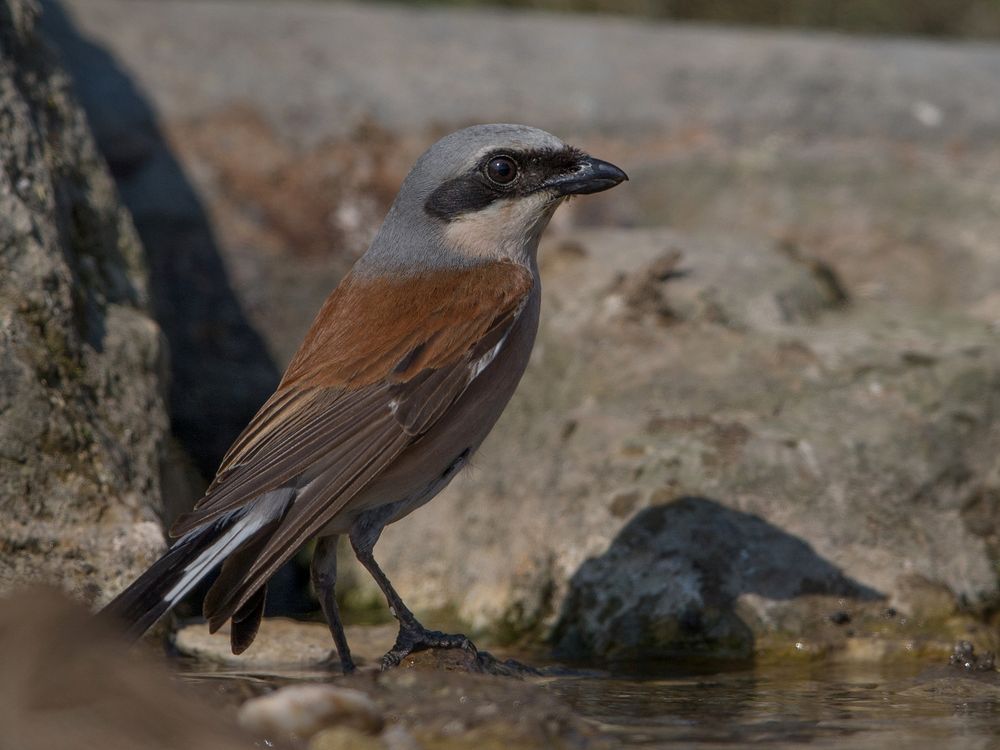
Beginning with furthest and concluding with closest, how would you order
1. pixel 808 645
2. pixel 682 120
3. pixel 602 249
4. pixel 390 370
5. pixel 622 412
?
pixel 682 120 < pixel 602 249 < pixel 622 412 < pixel 808 645 < pixel 390 370

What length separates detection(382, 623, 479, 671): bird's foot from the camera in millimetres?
4586

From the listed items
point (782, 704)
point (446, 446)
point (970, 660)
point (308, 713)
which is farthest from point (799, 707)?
point (308, 713)

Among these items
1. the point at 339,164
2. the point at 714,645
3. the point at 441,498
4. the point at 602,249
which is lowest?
the point at 714,645

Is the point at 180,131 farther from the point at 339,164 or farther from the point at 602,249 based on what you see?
the point at 602,249

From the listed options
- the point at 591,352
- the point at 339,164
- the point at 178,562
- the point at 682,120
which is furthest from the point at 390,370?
the point at 682,120

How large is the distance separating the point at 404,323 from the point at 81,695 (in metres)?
2.04

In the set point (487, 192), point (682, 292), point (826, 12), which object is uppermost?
point (826, 12)

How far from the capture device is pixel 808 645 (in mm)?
5332

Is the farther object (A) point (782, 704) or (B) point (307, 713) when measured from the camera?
(A) point (782, 704)

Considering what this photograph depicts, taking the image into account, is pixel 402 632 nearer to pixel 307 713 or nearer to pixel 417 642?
pixel 417 642

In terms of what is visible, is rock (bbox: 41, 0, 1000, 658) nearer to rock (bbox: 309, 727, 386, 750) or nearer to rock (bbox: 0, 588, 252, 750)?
rock (bbox: 309, 727, 386, 750)

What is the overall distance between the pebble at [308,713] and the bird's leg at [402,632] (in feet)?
3.67

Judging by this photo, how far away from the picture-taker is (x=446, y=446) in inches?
192

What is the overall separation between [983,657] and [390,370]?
234 cm
